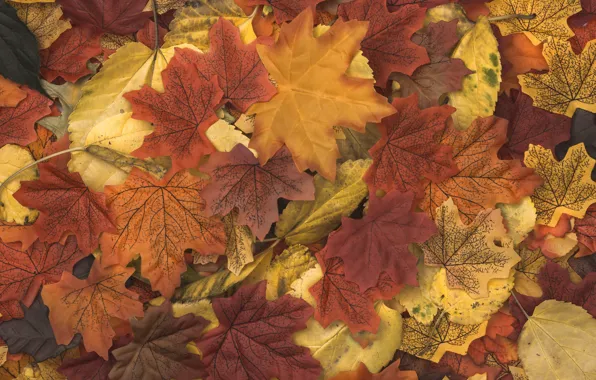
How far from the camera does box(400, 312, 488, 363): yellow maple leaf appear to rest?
85 centimetres

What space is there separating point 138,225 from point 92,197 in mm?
73

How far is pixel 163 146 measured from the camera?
785 millimetres

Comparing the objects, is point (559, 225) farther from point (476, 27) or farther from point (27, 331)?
point (27, 331)

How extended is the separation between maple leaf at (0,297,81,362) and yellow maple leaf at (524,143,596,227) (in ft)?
2.31

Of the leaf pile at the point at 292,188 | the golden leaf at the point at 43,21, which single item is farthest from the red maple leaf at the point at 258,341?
the golden leaf at the point at 43,21

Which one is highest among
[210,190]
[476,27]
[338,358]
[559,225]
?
[476,27]

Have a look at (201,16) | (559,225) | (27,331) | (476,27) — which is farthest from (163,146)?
(559,225)

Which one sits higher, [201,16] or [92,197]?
[201,16]

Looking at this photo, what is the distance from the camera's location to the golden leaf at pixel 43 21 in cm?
Result: 85

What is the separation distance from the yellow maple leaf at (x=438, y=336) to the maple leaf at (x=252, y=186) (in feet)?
0.86

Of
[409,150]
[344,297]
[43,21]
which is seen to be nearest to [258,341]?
[344,297]

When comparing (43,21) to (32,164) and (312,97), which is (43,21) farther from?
(312,97)

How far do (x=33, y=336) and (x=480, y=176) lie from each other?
2.23ft

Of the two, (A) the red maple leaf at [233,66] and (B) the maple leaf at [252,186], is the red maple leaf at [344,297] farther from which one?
(A) the red maple leaf at [233,66]
